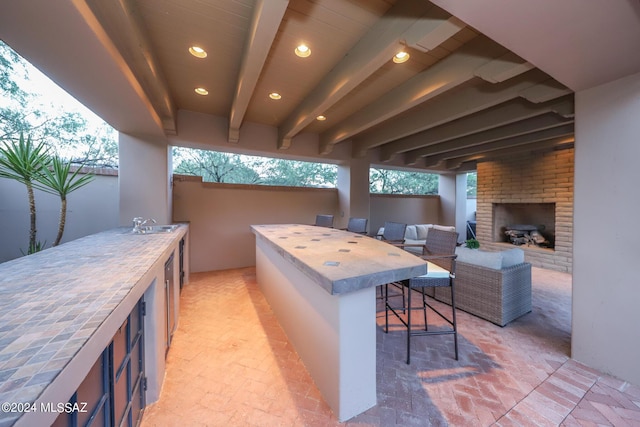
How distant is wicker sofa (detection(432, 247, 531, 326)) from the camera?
230 centimetres

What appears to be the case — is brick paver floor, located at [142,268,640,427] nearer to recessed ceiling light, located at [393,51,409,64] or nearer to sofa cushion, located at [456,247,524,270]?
sofa cushion, located at [456,247,524,270]

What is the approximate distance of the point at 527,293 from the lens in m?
2.56

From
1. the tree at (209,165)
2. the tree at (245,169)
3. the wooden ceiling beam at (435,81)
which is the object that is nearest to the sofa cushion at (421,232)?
the wooden ceiling beam at (435,81)

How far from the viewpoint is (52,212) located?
9.99 feet

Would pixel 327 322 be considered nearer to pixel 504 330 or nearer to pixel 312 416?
pixel 312 416

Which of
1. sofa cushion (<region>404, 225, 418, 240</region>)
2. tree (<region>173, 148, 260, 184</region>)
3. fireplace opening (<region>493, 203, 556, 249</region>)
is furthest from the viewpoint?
tree (<region>173, 148, 260, 184</region>)

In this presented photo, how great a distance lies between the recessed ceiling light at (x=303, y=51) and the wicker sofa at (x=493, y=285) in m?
2.65

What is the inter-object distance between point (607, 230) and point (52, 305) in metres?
3.09

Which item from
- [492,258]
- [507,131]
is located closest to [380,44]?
[492,258]

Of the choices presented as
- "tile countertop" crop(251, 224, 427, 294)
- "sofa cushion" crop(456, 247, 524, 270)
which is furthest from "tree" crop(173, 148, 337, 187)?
"tile countertop" crop(251, 224, 427, 294)

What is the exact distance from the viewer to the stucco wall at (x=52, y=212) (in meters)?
2.80

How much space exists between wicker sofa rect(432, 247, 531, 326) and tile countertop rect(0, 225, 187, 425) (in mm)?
2870

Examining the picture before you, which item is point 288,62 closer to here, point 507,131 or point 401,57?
point 401,57

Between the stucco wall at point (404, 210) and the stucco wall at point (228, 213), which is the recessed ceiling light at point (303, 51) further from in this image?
the stucco wall at point (404, 210)
